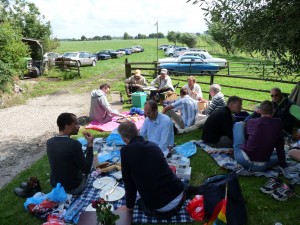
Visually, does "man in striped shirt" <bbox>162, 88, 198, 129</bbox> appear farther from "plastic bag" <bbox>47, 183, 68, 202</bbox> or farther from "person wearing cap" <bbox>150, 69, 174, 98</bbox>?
"plastic bag" <bbox>47, 183, 68, 202</bbox>

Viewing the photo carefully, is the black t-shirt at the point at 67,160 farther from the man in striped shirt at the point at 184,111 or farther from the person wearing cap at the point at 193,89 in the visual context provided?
the person wearing cap at the point at 193,89

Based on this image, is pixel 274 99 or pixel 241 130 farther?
pixel 274 99

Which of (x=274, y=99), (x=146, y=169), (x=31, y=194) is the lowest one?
(x=31, y=194)

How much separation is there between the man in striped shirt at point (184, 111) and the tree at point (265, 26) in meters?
2.23

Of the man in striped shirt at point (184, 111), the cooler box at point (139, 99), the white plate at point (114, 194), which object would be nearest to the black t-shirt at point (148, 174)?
the white plate at point (114, 194)

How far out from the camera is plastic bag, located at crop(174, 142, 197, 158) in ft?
19.8

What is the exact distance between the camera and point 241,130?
518 centimetres

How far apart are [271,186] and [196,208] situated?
1.46m

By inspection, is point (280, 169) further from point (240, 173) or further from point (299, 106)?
point (299, 106)

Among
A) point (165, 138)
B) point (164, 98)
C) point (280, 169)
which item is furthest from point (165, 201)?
point (164, 98)

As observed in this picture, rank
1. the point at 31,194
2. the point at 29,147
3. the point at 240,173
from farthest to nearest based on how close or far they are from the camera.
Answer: the point at 29,147, the point at 240,173, the point at 31,194

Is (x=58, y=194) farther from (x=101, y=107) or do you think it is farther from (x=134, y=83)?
(x=134, y=83)

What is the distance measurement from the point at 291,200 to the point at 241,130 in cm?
143

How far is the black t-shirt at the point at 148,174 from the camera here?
10.9ft
